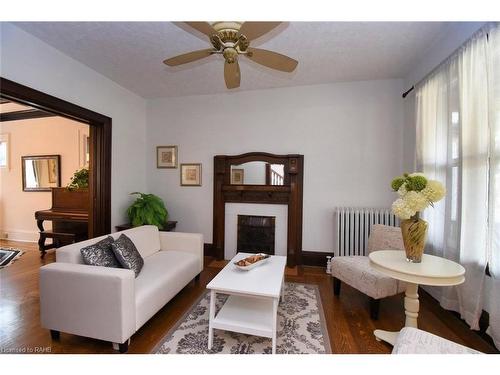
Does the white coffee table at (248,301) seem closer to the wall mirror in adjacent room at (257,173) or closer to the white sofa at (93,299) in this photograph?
the white sofa at (93,299)

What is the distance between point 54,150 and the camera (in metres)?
4.56

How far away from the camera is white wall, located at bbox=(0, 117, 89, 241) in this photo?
4.51 m

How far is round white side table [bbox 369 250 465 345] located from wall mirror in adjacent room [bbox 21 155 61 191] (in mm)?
5593

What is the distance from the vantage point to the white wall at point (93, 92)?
2.14 metres

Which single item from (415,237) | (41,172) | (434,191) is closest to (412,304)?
(415,237)

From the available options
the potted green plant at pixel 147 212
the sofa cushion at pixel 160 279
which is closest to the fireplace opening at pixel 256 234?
the sofa cushion at pixel 160 279

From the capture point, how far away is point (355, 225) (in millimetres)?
3176

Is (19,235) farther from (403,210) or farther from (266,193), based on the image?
(403,210)

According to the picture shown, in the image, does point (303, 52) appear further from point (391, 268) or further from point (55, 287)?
point (55, 287)

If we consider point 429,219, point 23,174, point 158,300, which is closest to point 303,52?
point 429,219

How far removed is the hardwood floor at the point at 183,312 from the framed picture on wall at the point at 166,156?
2064mm

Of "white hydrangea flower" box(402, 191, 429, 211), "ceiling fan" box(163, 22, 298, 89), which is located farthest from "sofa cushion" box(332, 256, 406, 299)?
"ceiling fan" box(163, 22, 298, 89)

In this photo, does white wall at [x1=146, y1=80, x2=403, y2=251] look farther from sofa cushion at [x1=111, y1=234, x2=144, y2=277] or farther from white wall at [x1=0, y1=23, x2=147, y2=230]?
sofa cushion at [x1=111, y1=234, x2=144, y2=277]
